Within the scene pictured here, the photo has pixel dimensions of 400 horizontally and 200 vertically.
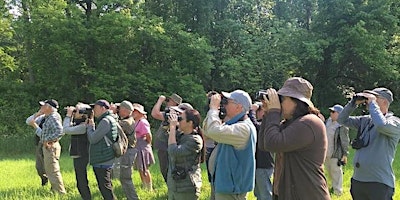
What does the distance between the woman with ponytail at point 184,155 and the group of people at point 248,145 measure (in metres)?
0.01

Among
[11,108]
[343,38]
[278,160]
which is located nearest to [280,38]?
[343,38]

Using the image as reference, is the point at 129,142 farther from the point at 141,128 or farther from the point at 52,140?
the point at 52,140

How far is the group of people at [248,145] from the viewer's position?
370 centimetres

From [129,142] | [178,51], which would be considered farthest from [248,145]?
[178,51]

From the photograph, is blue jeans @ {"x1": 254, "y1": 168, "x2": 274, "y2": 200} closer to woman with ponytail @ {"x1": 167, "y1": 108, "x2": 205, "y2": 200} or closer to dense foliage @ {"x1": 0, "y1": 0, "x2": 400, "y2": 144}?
woman with ponytail @ {"x1": 167, "y1": 108, "x2": 205, "y2": 200}

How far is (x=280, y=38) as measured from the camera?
25422mm

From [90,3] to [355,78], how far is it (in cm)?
1453

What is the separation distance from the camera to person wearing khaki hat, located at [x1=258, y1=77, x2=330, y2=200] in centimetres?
360

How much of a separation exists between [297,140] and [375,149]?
190 centimetres

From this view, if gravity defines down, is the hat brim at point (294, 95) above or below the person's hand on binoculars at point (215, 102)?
above

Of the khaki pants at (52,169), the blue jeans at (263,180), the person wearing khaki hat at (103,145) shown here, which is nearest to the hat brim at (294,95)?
the blue jeans at (263,180)

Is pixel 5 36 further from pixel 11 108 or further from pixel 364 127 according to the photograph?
pixel 364 127

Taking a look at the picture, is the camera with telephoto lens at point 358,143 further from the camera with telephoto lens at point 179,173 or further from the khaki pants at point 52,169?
the khaki pants at point 52,169

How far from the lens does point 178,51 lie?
80.2 feet
